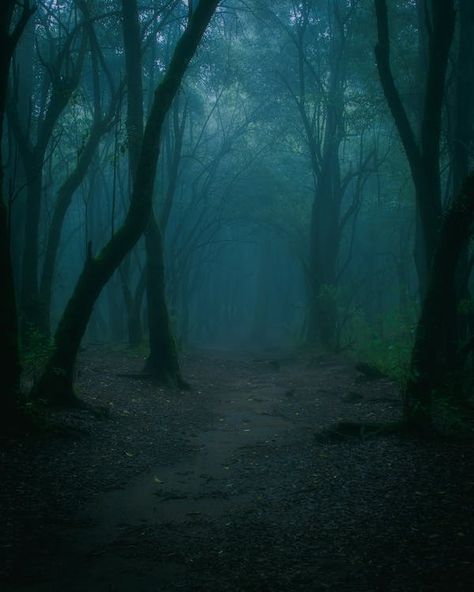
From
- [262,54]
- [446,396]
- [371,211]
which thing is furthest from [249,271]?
[446,396]

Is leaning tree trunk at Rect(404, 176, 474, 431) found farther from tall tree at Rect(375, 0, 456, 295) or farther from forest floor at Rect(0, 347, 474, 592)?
tall tree at Rect(375, 0, 456, 295)

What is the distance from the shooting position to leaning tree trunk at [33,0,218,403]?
29.7 ft

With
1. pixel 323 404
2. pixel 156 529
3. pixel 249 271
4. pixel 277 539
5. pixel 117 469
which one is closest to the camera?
pixel 277 539

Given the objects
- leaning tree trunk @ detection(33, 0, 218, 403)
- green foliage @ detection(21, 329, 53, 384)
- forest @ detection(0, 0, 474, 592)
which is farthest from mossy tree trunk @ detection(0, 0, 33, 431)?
green foliage @ detection(21, 329, 53, 384)

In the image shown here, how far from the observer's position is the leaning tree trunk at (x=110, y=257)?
9039 millimetres

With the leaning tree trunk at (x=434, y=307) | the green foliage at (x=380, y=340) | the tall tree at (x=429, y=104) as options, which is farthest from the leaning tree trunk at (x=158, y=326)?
the leaning tree trunk at (x=434, y=307)

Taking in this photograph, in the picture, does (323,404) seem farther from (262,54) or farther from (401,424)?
(262,54)

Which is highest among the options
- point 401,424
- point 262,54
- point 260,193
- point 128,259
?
point 262,54

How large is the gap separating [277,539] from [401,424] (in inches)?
142

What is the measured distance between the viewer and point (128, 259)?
21.9 meters

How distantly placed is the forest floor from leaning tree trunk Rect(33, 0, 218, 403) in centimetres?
74

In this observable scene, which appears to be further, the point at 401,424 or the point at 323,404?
the point at 323,404

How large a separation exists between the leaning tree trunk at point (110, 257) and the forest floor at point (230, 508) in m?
0.74

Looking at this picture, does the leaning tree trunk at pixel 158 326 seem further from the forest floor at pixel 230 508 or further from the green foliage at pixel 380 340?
the green foliage at pixel 380 340
